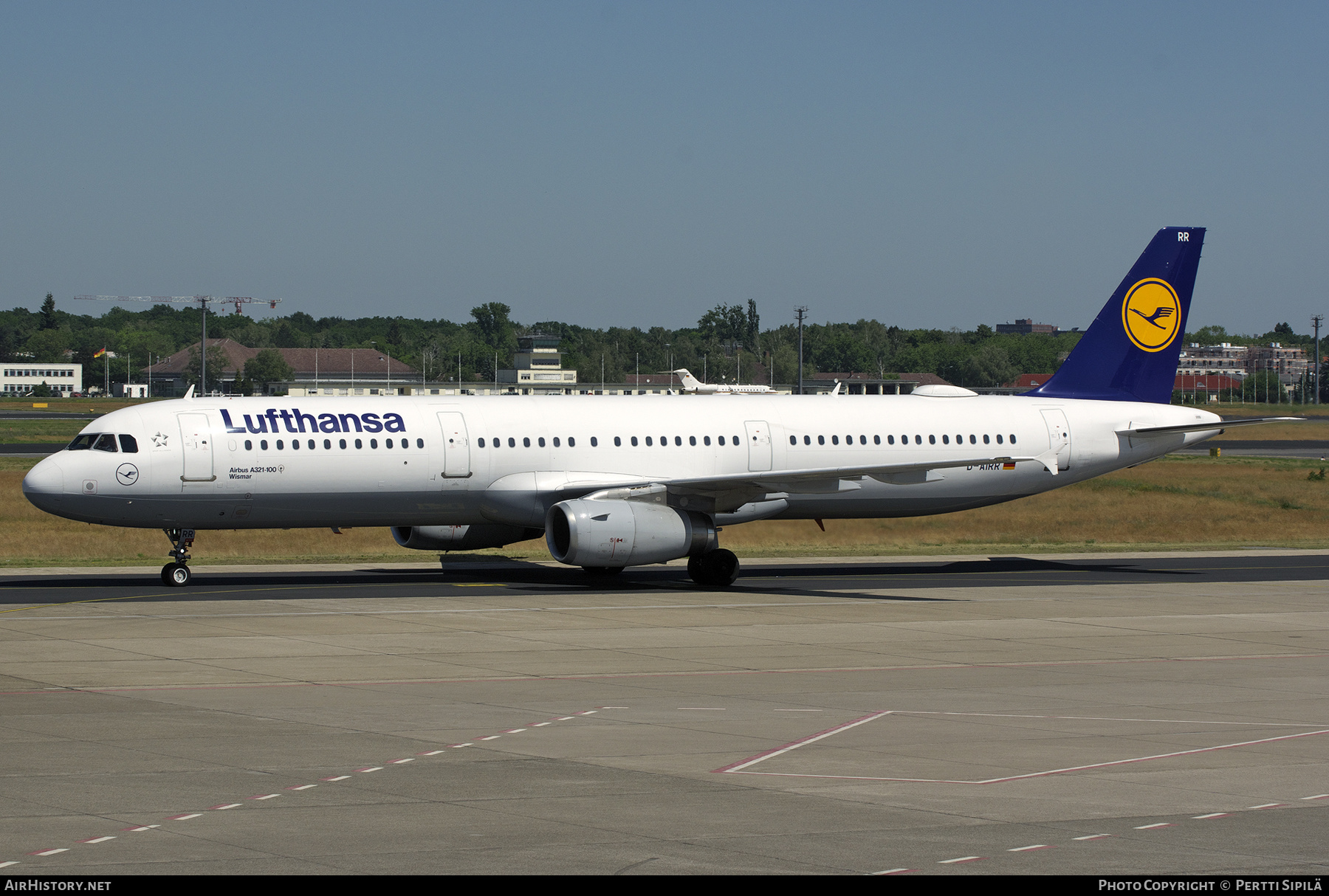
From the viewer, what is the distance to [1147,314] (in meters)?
43.1

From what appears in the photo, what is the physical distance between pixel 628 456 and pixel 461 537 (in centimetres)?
468

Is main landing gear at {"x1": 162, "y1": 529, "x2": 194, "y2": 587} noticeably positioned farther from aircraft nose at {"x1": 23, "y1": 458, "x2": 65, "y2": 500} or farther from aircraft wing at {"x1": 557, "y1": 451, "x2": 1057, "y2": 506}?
aircraft wing at {"x1": 557, "y1": 451, "x2": 1057, "y2": 506}

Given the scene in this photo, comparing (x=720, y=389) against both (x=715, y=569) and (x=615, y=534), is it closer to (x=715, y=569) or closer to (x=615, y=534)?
(x=715, y=569)

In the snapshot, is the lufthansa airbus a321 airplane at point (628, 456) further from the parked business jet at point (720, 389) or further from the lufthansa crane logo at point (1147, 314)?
the parked business jet at point (720, 389)

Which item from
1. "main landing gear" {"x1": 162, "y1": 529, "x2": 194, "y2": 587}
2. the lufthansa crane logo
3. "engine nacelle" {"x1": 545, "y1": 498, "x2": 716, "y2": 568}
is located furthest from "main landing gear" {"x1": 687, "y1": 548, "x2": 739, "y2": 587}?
the lufthansa crane logo

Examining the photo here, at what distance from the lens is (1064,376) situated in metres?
43.0

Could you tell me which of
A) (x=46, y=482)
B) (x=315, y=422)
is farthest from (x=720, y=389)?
(x=46, y=482)

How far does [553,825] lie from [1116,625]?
18.5m

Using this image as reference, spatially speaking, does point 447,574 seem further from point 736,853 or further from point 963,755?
point 736,853

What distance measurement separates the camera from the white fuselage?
3347 centimetres

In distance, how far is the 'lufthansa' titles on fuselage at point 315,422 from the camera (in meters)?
34.2

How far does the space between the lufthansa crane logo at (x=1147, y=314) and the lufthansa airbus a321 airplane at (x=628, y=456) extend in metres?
0.06

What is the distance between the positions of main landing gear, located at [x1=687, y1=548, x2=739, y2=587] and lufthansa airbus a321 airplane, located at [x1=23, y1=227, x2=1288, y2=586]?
0.06 m

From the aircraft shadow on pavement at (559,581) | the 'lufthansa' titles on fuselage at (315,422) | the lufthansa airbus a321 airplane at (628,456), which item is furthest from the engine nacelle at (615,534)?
the 'lufthansa' titles on fuselage at (315,422)
